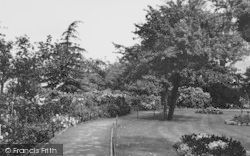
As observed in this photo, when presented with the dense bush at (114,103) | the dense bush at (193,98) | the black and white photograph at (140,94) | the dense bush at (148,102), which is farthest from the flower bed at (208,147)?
the dense bush at (193,98)

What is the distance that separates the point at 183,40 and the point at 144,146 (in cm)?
1234

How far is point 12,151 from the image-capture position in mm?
12383

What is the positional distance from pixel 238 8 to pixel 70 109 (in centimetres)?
3512

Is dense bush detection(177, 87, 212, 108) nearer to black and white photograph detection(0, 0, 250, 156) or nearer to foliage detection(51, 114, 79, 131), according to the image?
black and white photograph detection(0, 0, 250, 156)

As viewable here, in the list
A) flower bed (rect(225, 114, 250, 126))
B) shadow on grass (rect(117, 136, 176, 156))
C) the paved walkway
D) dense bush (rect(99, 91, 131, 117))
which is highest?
dense bush (rect(99, 91, 131, 117))

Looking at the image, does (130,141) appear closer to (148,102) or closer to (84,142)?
(84,142)

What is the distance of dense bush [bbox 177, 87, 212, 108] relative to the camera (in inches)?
1832

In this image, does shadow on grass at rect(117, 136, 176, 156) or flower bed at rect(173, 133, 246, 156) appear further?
shadow on grass at rect(117, 136, 176, 156)

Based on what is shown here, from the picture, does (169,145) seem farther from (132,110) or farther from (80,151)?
(132,110)

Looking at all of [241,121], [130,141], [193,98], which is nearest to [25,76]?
[130,141]

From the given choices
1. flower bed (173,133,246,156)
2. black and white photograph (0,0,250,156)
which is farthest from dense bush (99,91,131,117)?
flower bed (173,133,246,156)

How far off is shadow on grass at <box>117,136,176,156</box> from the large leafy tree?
959 cm

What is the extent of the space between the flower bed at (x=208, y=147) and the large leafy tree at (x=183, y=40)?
11.8m

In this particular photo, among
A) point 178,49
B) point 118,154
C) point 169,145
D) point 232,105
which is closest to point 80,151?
point 118,154
